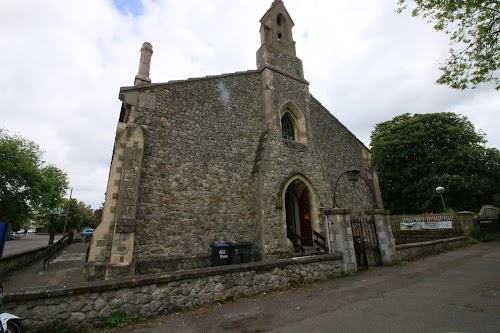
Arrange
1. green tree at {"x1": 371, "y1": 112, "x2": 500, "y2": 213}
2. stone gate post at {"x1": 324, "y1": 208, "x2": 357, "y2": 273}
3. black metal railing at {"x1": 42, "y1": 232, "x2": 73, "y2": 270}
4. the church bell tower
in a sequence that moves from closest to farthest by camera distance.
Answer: stone gate post at {"x1": 324, "y1": 208, "x2": 357, "y2": 273}, black metal railing at {"x1": 42, "y1": 232, "x2": 73, "y2": 270}, the church bell tower, green tree at {"x1": 371, "y1": 112, "x2": 500, "y2": 213}

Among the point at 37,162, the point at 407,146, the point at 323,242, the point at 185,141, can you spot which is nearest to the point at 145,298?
the point at 185,141

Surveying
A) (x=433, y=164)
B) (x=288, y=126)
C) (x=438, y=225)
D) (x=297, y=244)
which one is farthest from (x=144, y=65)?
(x=433, y=164)

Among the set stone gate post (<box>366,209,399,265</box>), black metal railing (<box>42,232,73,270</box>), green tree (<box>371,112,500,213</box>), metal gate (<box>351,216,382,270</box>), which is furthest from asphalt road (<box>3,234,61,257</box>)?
green tree (<box>371,112,500,213</box>)

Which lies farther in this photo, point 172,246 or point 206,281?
point 172,246

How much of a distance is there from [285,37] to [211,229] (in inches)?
483

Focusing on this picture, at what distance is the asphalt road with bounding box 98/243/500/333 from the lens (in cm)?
398

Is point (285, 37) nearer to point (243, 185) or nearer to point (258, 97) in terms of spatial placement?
point (258, 97)

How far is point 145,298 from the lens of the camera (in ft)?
15.4

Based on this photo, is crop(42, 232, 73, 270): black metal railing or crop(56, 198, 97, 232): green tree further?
crop(56, 198, 97, 232): green tree

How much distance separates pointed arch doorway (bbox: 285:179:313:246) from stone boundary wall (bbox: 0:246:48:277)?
39.1ft

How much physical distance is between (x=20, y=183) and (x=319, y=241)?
94.2 feet

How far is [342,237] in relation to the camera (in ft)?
25.8

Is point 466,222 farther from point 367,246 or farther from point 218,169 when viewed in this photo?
point 218,169

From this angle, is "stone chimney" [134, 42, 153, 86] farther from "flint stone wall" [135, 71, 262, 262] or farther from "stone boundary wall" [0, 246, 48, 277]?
"stone boundary wall" [0, 246, 48, 277]
